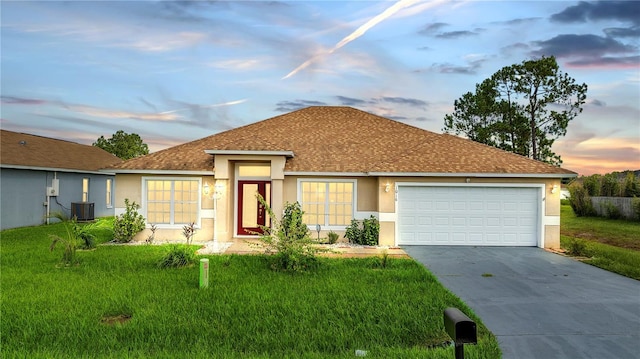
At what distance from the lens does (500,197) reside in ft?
45.7

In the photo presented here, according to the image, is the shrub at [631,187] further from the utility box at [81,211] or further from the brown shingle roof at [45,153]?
the utility box at [81,211]

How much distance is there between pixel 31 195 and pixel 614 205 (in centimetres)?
3282

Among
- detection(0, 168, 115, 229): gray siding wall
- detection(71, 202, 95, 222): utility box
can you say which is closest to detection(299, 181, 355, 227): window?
detection(0, 168, 115, 229): gray siding wall

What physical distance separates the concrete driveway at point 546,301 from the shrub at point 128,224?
10180 millimetres

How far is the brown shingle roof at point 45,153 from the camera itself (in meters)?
18.8

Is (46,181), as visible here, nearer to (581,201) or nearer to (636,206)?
(636,206)

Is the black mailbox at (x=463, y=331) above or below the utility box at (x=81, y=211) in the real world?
above

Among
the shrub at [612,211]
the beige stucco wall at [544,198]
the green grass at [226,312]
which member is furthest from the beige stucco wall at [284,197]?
the shrub at [612,211]

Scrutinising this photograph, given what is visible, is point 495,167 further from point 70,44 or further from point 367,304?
point 70,44

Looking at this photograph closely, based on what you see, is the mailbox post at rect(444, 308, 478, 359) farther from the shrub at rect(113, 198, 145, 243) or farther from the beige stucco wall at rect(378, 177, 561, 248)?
the shrub at rect(113, 198, 145, 243)

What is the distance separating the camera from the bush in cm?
1356

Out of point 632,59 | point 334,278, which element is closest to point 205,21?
point 334,278

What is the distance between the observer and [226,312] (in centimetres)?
627

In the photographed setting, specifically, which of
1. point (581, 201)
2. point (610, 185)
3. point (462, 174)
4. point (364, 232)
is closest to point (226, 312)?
point (364, 232)
